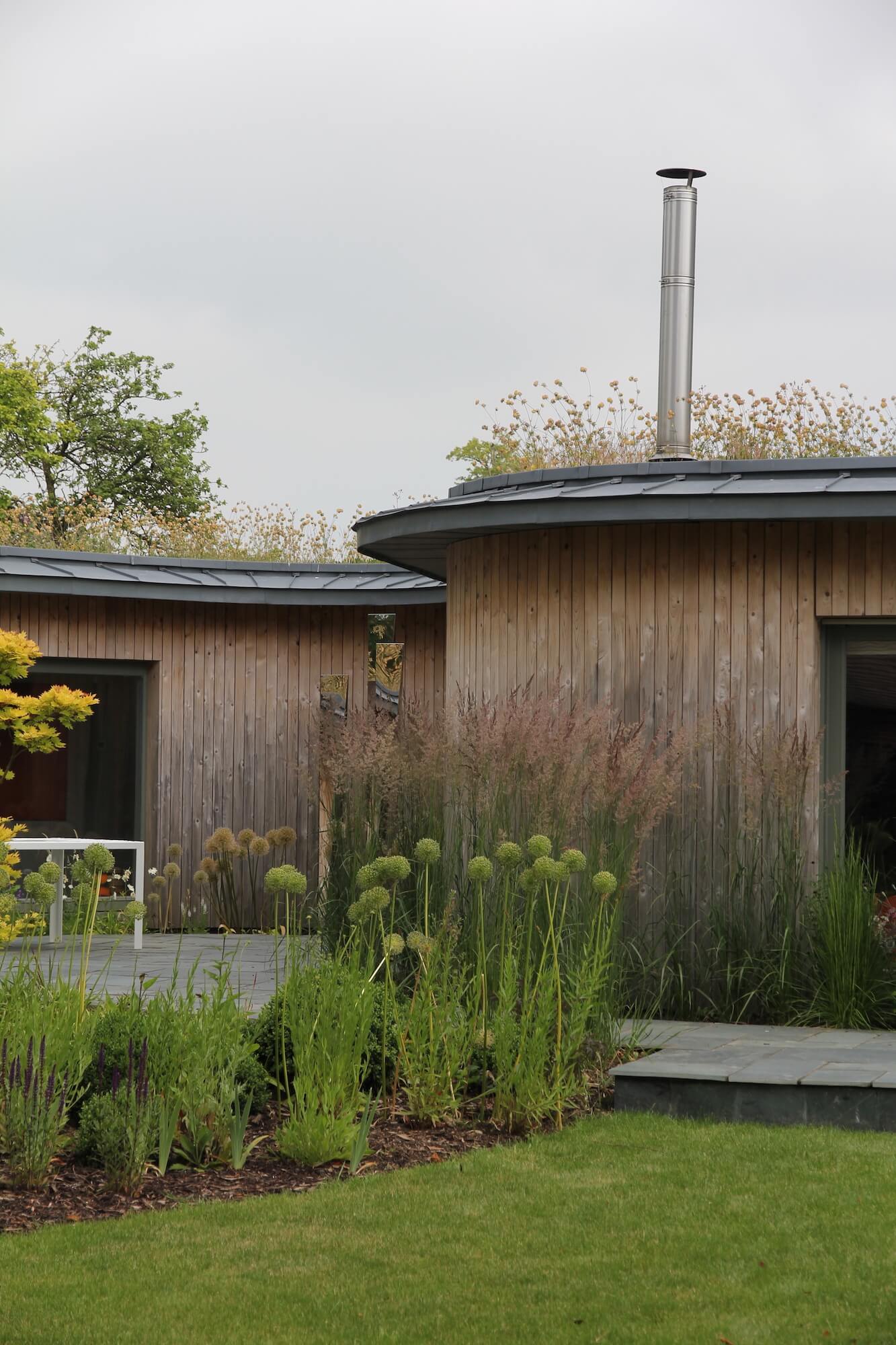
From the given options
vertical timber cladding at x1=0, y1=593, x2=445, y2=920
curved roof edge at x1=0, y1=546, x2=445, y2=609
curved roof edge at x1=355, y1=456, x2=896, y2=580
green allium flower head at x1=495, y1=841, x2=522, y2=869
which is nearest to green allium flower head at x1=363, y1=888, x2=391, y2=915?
green allium flower head at x1=495, y1=841, x2=522, y2=869

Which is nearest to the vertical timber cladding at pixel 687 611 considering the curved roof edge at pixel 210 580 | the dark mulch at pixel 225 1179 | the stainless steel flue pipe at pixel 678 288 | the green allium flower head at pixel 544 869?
the green allium flower head at pixel 544 869

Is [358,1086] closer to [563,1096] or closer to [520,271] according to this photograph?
[563,1096]

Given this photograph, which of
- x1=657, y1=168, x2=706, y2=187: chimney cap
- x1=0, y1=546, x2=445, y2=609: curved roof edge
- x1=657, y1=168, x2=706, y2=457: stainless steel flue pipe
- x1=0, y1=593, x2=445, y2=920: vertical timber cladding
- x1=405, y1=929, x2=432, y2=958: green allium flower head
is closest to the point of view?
x1=405, y1=929, x2=432, y2=958: green allium flower head

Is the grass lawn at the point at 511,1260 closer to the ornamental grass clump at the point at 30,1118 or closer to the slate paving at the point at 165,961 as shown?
the ornamental grass clump at the point at 30,1118

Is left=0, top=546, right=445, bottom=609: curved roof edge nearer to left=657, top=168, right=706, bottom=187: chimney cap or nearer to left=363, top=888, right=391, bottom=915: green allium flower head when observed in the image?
left=657, top=168, right=706, bottom=187: chimney cap

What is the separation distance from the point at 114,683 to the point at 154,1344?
8084 mm

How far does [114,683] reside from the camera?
11070 mm

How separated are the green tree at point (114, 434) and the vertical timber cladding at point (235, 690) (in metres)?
19.6

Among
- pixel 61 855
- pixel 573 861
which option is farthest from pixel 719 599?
pixel 61 855

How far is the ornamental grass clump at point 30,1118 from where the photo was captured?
14.3 ft

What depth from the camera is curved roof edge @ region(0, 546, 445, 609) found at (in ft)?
33.5

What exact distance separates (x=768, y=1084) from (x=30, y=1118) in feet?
8.07

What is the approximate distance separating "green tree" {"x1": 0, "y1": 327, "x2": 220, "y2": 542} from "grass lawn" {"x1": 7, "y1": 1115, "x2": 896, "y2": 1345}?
26746 mm

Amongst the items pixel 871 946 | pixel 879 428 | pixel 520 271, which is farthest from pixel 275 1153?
pixel 520 271
